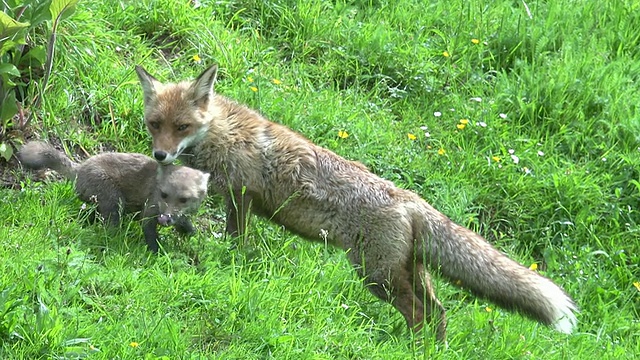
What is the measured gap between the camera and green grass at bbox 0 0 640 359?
5.36m

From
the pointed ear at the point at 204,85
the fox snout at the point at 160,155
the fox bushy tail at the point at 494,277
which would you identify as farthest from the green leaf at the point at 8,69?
the fox bushy tail at the point at 494,277

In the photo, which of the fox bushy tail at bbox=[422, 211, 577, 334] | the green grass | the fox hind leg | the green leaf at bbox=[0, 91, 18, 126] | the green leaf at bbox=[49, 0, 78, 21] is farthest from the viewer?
the green leaf at bbox=[0, 91, 18, 126]

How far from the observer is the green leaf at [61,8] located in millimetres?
6641

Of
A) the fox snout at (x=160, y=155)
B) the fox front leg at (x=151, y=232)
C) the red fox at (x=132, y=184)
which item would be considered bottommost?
the fox front leg at (x=151, y=232)

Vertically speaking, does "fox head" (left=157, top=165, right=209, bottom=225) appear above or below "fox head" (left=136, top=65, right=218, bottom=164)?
below

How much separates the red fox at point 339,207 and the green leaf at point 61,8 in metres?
0.67

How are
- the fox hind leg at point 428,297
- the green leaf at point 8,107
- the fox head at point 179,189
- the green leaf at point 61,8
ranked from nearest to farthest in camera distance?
the fox hind leg at point 428,297 → the fox head at point 179,189 → the green leaf at point 61,8 → the green leaf at point 8,107

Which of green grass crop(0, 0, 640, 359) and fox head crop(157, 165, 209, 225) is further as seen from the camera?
fox head crop(157, 165, 209, 225)

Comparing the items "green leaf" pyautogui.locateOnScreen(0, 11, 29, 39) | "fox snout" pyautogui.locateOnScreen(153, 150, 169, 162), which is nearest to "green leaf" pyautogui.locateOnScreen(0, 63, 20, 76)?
"green leaf" pyautogui.locateOnScreen(0, 11, 29, 39)

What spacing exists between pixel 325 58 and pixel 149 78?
2.61 m

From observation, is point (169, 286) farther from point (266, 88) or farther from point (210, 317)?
point (266, 88)

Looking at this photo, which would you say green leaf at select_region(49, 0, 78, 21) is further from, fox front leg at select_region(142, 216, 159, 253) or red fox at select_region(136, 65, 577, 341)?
fox front leg at select_region(142, 216, 159, 253)

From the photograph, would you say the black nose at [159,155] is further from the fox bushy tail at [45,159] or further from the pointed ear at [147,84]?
the fox bushy tail at [45,159]

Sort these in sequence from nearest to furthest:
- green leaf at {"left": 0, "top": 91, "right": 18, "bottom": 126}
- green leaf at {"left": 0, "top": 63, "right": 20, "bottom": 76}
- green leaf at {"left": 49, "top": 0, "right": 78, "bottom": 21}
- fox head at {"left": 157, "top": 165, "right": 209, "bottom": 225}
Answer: fox head at {"left": 157, "top": 165, "right": 209, "bottom": 225} → green leaf at {"left": 0, "top": 63, "right": 20, "bottom": 76} → green leaf at {"left": 49, "top": 0, "right": 78, "bottom": 21} → green leaf at {"left": 0, "top": 91, "right": 18, "bottom": 126}
